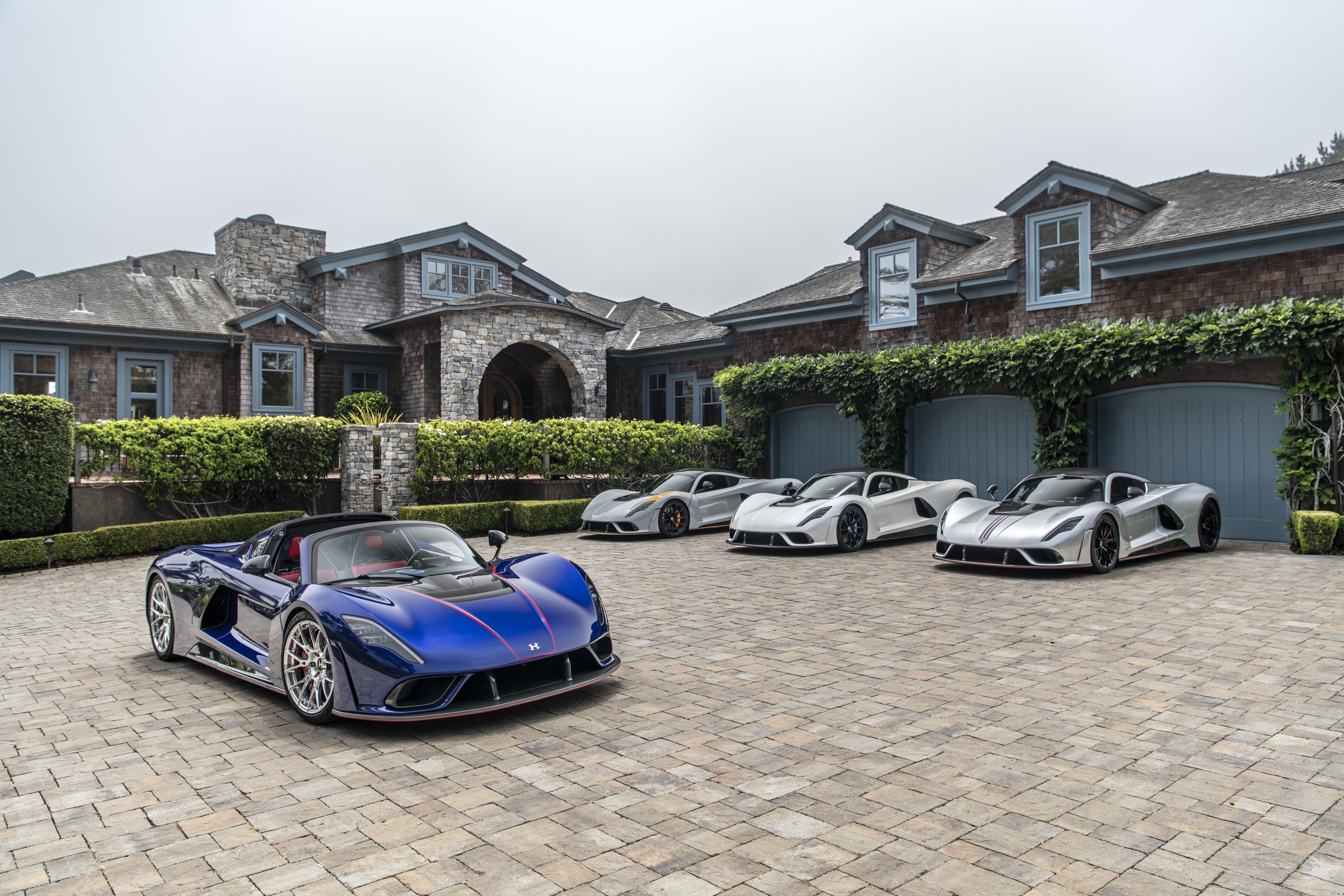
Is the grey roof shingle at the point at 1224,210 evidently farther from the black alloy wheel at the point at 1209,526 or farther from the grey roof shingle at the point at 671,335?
the grey roof shingle at the point at 671,335

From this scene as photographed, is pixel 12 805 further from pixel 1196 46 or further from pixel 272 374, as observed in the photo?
pixel 1196 46

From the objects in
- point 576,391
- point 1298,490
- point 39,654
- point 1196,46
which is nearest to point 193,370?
point 576,391

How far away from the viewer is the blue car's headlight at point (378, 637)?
468 cm

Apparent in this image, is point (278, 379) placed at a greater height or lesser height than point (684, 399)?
greater

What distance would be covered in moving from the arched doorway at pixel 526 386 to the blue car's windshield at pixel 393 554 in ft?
62.9

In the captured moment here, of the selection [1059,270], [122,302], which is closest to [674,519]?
[1059,270]

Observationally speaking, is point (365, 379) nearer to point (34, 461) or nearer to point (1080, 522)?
point (34, 461)

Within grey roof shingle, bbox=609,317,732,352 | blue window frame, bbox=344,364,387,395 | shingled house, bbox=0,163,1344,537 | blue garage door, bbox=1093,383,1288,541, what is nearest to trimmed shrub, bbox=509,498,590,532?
shingled house, bbox=0,163,1344,537

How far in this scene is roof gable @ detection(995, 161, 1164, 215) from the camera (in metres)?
15.1

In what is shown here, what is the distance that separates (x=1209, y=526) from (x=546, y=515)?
34.6 feet

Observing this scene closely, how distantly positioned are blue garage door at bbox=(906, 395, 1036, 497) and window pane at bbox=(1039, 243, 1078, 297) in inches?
83.1

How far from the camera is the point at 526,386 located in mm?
26688

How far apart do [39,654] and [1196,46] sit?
23.3 meters

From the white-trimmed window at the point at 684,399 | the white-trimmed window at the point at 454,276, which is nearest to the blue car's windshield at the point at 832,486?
the white-trimmed window at the point at 684,399
